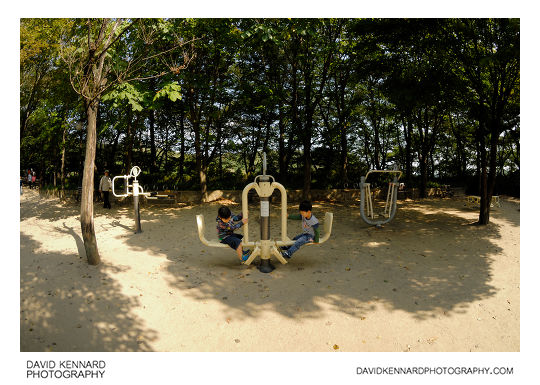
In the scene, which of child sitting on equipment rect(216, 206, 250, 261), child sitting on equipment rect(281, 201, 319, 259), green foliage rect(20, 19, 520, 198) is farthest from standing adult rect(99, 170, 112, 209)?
child sitting on equipment rect(281, 201, 319, 259)

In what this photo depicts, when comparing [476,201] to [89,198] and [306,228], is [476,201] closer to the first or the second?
[306,228]

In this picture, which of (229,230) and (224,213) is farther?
(229,230)

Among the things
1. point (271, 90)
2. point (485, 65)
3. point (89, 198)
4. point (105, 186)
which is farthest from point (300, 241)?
point (105, 186)

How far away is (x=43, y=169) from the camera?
22547mm

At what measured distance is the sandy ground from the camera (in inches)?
164

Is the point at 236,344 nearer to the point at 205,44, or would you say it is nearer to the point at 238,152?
the point at 205,44

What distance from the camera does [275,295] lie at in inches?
211

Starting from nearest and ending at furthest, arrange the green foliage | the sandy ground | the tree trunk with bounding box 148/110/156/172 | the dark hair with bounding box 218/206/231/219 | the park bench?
the sandy ground, the dark hair with bounding box 218/206/231/219, the green foliage, the park bench, the tree trunk with bounding box 148/110/156/172

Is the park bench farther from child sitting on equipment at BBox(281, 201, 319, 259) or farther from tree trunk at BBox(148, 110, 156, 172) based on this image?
tree trunk at BBox(148, 110, 156, 172)

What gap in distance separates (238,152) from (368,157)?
9.30 metres
